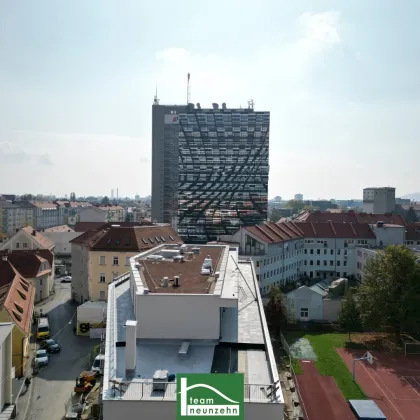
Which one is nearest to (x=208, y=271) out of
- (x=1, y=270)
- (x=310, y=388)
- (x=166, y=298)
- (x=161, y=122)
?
(x=166, y=298)


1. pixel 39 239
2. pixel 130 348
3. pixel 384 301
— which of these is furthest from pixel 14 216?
pixel 130 348

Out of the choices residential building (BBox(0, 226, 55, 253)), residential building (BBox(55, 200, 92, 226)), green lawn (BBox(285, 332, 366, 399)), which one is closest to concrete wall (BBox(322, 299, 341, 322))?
green lawn (BBox(285, 332, 366, 399))

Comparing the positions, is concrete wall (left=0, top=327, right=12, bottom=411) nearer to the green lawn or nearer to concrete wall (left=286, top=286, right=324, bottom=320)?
the green lawn

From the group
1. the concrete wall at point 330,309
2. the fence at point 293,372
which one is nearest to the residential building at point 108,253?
the fence at point 293,372

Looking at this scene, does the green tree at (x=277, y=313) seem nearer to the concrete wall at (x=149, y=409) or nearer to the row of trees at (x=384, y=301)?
the row of trees at (x=384, y=301)

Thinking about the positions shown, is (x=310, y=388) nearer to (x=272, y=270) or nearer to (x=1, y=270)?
(x=272, y=270)

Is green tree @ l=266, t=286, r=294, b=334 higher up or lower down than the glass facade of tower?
lower down

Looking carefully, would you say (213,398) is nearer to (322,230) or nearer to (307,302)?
(307,302)
